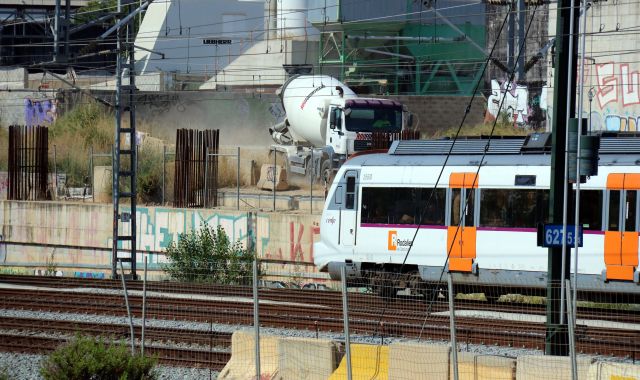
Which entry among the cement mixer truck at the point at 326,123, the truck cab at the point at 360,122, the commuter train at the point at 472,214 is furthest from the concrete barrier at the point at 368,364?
the truck cab at the point at 360,122

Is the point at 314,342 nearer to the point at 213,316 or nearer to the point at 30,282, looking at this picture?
the point at 213,316

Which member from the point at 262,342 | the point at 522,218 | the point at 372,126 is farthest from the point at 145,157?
the point at 262,342

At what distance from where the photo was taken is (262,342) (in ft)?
49.5

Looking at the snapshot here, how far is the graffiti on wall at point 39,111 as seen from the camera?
2368 inches

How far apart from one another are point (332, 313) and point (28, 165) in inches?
978

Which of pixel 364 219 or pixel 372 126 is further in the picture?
pixel 372 126

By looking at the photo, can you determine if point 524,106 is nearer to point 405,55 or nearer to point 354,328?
point 405,55

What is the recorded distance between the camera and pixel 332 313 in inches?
832

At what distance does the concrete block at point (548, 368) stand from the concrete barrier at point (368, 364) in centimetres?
196

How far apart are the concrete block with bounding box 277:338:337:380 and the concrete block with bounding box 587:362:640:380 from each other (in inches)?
134

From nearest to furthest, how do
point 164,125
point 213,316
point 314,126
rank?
point 213,316 → point 314,126 → point 164,125

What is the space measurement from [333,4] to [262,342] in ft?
132

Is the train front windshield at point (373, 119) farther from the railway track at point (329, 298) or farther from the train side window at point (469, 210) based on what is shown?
the train side window at point (469, 210)

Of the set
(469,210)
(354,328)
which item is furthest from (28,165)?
(354,328)
